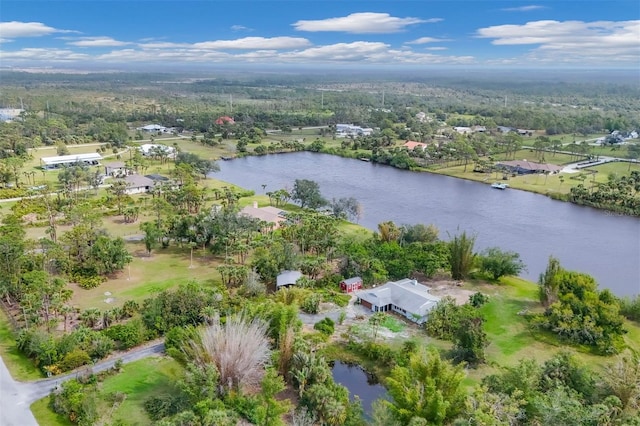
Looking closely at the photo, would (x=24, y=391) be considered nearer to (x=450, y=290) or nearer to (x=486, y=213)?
(x=450, y=290)

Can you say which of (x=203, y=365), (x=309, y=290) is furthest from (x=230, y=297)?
(x=203, y=365)

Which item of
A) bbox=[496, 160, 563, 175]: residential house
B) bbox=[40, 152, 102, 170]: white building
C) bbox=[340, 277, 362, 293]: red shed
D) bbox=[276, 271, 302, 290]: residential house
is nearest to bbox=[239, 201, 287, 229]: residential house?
bbox=[276, 271, 302, 290]: residential house

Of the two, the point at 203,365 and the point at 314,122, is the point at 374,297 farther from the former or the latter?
the point at 314,122

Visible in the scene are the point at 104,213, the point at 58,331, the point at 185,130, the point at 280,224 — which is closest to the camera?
the point at 58,331

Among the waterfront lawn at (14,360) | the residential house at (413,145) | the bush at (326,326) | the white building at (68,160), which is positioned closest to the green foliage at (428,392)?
the bush at (326,326)

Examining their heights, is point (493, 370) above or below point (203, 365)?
below

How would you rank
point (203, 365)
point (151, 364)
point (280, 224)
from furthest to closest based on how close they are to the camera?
point (280, 224) → point (151, 364) → point (203, 365)

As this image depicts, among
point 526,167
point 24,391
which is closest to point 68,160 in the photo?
point 24,391
